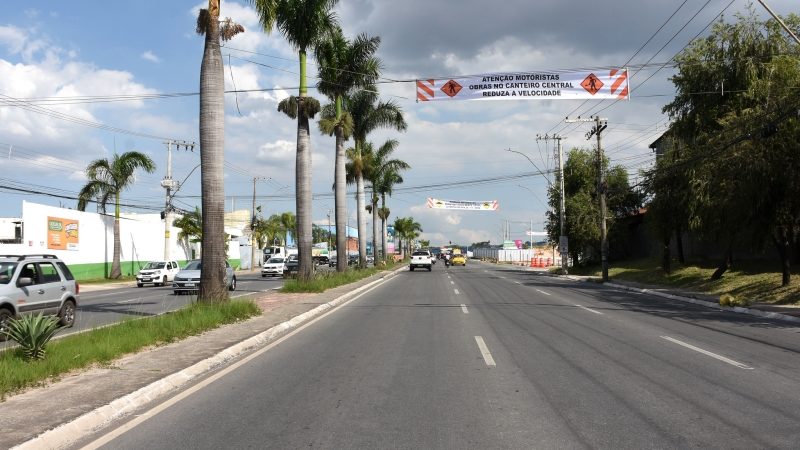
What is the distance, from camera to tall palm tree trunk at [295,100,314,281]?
1009 inches

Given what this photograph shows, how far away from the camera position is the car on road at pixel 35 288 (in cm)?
1236

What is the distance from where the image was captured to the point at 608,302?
853 inches

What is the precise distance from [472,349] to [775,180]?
633 inches

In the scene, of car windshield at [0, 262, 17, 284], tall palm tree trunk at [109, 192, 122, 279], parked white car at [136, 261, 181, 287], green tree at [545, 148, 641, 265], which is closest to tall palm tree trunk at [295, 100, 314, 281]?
car windshield at [0, 262, 17, 284]

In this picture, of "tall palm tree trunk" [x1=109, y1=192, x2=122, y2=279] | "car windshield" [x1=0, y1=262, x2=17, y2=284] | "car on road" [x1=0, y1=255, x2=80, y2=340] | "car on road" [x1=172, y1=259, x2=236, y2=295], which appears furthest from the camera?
"tall palm tree trunk" [x1=109, y1=192, x2=122, y2=279]

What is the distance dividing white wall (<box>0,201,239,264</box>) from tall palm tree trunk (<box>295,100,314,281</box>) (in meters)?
19.8

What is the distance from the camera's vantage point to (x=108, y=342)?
983 cm

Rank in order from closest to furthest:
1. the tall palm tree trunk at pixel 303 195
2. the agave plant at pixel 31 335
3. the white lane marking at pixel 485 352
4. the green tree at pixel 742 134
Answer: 1. the agave plant at pixel 31 335
2. the white lane marking at pixel 485 352
3. the green tree at pixel 742 134
4. the tall palm tree trunk at pixel 303 195

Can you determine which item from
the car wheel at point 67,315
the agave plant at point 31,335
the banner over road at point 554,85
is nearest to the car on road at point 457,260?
the banner over road at point 554,85

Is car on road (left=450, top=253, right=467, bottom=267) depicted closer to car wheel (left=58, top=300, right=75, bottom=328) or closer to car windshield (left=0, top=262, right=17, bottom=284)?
car wheel (left=58, top=300, right=75, bottom=328)

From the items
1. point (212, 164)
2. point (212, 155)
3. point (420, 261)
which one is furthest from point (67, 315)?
point (420, 261)

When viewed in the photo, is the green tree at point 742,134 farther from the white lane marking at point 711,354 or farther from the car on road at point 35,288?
the car on road at point 35,288

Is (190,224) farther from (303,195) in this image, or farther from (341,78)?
(303,195)

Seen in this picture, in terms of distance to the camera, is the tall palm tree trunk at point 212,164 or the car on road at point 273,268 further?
the car on road at point 273,268
